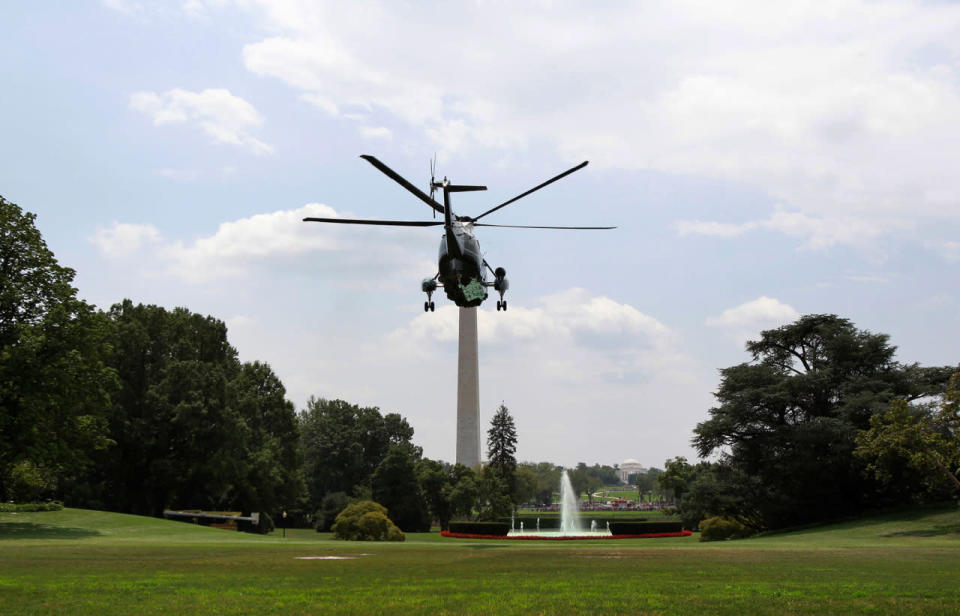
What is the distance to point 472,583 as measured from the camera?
17.8 meters

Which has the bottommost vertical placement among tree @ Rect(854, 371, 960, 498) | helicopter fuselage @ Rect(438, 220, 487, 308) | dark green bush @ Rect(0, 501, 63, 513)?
dark green bush @ Rect(0, 501, 63, 513)

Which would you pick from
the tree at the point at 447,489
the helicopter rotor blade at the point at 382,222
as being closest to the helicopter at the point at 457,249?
the helicopter rotor blade at the point at 382,222

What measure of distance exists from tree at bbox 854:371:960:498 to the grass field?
1171 cm

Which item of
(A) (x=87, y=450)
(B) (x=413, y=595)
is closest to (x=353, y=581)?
(B) (x=413, y=595)

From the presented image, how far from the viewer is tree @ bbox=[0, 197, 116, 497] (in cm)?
4159

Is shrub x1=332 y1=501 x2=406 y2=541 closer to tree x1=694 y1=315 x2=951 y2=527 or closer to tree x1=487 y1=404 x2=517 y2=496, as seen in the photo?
tree x1=694 y1=315 x2=951 y2=527

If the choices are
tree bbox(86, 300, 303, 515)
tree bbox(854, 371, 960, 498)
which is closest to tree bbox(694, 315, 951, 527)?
tree bbox(854, 371, 960, 498)

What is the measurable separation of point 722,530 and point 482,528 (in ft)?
57.0

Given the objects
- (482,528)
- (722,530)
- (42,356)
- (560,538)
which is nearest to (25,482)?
(42,356)

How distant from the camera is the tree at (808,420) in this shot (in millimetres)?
52094

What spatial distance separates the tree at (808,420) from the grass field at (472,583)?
22085mm

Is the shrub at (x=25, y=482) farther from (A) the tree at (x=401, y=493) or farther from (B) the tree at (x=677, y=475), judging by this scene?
(B) the tree at (x=677, y=475)

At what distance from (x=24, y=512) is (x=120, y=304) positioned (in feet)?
72.5

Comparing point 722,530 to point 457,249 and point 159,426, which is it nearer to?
point 457,249
